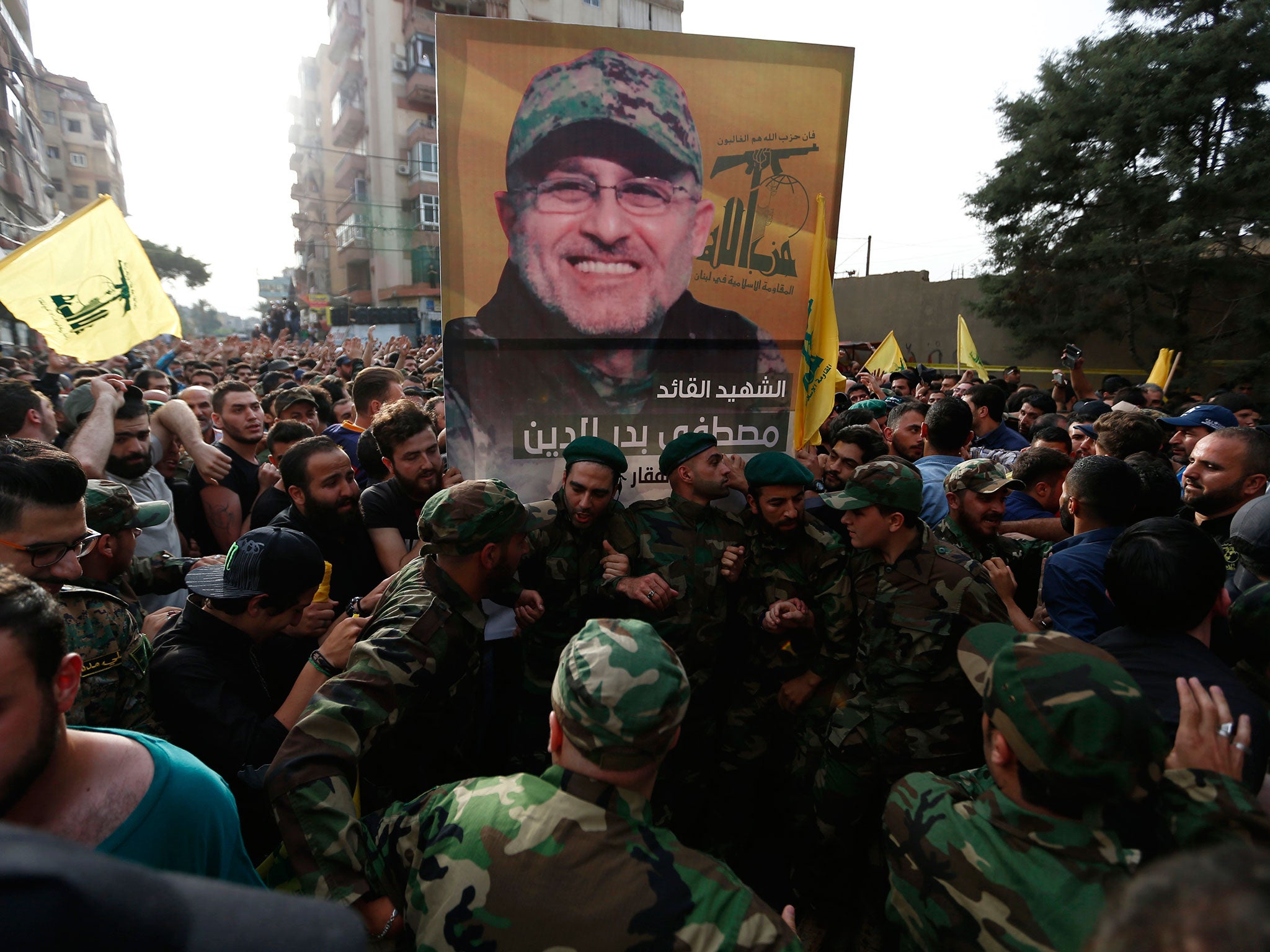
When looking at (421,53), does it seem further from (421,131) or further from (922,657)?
(922,657)

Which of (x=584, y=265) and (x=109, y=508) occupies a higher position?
(x=584, y=265)

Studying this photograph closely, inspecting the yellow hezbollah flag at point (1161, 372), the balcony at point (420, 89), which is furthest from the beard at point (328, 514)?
the balcony at point (420, 89)

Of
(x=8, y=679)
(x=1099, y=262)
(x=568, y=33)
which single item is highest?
(x=1099, y=262)

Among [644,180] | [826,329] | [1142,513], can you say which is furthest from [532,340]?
[1142,513]

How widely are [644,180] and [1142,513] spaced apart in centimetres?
286

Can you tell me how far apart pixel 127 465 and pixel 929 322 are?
2811cm

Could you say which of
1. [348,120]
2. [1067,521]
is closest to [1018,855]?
[1067,521]

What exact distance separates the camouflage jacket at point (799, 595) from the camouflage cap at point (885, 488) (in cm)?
47

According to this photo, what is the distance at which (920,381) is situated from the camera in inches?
464

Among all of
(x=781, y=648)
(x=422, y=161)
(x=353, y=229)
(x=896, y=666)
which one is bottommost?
(x=781, y=648)

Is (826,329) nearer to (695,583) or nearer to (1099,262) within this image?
(695,583)

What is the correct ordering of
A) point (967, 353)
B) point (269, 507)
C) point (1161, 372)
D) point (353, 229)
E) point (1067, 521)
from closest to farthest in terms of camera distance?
point (1067, 521) → point (269, 507) → point (1161, 372) → point (967, 353) → point (353, 229)

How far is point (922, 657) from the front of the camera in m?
2.71

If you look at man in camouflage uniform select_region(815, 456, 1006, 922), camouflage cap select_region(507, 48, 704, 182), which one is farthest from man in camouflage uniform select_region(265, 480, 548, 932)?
camouflage cap select_region(507, 48, 704, 182)
